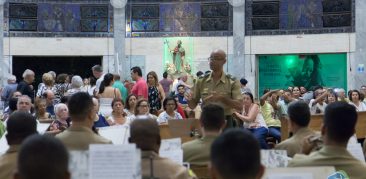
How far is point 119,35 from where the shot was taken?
32.5 m

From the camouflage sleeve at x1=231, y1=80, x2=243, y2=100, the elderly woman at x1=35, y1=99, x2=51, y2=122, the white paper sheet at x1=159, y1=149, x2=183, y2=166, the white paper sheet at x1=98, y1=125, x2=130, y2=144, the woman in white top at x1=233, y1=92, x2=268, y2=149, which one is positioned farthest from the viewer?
the woman in white top at x1=233, y1=92, x2=268, y2=149

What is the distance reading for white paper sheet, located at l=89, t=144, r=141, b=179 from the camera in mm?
4340

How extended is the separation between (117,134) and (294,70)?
84.6ft

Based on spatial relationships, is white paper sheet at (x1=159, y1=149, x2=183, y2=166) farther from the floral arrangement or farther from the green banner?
the green banner

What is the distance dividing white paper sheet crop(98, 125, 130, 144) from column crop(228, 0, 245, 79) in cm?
2413

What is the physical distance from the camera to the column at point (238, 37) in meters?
31.8

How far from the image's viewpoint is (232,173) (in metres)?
3.27

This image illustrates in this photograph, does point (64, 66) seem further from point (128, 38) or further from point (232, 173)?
point (232, 173)

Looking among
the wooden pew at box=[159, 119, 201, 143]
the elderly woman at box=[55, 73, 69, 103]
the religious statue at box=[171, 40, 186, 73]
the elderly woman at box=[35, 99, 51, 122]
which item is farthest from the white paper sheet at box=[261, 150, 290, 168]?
the religious statue at box=[171, 40, 186, 73]

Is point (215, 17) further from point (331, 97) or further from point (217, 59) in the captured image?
point (217, 59)

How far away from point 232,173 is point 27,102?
878 cm

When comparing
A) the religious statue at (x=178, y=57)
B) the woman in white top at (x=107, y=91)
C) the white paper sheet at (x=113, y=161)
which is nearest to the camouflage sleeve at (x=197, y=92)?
the woman in white top at (x=107, y=91)

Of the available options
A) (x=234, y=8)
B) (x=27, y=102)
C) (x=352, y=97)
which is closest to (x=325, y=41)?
(x=234, y=8)

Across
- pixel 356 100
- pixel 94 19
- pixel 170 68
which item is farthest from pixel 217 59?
pixel 94 19
